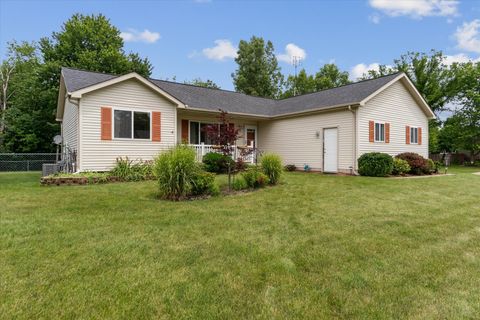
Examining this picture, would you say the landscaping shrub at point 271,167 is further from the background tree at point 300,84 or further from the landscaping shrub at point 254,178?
the background tree at point 300,84

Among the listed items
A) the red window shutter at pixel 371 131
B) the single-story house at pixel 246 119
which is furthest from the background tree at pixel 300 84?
the red window shutter at pixel 371 131

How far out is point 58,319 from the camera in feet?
7.49

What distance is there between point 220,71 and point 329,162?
921 inches

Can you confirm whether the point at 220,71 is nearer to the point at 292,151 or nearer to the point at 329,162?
the point at 292,151

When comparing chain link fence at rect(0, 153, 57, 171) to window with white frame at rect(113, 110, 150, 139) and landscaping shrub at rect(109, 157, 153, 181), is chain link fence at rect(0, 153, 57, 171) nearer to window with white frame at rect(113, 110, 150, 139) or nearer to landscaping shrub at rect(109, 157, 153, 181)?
window with white frame at rect(113, 110, 150, 139)

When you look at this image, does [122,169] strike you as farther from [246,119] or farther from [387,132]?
[387,132]

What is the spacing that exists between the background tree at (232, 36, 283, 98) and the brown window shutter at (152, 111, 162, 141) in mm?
22615

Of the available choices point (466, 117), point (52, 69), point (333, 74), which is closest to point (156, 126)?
point (52, 69)

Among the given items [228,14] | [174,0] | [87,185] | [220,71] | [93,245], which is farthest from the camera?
[220,71]

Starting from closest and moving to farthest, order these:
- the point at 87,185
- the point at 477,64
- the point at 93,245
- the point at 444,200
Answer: the point at 93,245
the point at 444,200
the point at 87,185
the point at 477,64

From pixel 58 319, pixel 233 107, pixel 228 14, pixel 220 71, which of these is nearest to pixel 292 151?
pixel 233 107

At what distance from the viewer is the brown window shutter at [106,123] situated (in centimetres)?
1085

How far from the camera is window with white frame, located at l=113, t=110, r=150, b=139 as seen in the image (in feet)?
36.8

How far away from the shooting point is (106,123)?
10.9m
